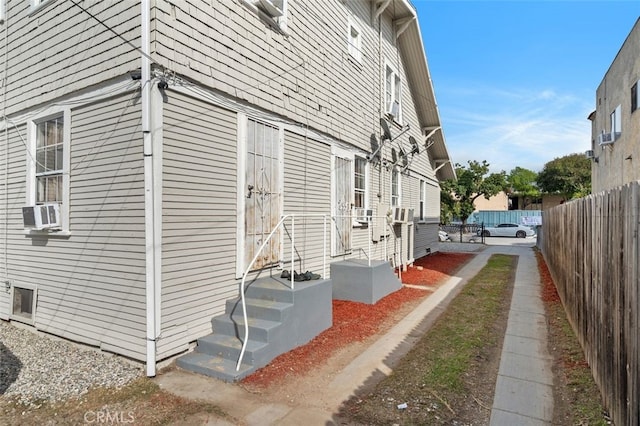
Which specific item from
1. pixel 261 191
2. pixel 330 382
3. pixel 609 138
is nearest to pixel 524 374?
pixel 330 382

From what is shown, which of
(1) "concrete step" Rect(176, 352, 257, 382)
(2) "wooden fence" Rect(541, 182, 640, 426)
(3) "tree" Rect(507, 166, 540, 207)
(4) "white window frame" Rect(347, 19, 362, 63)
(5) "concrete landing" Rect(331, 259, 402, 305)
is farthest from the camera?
(3) "tree" Rect(507, 166, 540, 207)

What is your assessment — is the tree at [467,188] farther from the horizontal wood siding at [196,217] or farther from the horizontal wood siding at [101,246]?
the horizontal wood siding at [101,246]

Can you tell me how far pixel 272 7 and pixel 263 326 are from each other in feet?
16.0

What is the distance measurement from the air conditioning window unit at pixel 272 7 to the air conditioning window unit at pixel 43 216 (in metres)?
4.24

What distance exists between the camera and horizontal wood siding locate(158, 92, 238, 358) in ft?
14.7

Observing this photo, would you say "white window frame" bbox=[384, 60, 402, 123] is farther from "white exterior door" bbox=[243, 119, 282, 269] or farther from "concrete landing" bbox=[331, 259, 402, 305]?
"white exterior door" bbox=[243, 119, 282, 269]

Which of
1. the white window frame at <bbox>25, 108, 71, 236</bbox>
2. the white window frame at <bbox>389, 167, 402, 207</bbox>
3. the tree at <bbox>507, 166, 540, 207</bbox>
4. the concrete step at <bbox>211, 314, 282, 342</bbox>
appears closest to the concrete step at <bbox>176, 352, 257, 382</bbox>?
the concrete step at <bbox>211, 314, 282, 342</bbox>

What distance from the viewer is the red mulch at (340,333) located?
438cm

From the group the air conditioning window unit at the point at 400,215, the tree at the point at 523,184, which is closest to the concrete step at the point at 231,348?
the air conditioning window unit at the point at 400,215

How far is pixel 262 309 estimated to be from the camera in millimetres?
4984

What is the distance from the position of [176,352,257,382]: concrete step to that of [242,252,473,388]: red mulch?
99 millimetres

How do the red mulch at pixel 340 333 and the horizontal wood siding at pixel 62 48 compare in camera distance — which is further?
the horizontal wood siding at pixel 62 48

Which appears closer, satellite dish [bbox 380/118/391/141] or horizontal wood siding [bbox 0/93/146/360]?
horizontal wood siding [bbox 0/93/146/360]

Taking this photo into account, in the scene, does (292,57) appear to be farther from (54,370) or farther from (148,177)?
(54,370)
